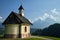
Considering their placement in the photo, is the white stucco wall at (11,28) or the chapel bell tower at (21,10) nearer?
the white stucco wall at (11,28)

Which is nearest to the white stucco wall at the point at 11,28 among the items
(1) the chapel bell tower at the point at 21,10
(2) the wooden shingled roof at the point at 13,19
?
(2) the wooden shingled roof at the point at 13,19

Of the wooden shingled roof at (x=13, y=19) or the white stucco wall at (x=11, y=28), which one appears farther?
the wooden shingled roof at (x=13, y=19)

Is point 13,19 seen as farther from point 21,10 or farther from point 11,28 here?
point 21,10

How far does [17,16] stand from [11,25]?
2857 millimetres

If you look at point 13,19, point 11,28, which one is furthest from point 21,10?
point 11,28

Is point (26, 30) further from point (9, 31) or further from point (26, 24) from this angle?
point (9, 31)

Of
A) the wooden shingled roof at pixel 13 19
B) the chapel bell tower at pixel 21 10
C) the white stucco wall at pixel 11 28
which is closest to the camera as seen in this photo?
the white stucco wall at pixel 11 28

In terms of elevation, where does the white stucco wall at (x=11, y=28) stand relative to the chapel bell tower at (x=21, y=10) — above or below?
below

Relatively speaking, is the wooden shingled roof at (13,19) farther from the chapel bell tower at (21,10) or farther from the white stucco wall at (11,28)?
the chapel bell tower at (21,10)

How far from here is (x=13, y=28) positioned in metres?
37.6

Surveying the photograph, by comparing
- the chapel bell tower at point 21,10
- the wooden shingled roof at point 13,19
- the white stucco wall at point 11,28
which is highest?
the chapel bell tower at point 21,10

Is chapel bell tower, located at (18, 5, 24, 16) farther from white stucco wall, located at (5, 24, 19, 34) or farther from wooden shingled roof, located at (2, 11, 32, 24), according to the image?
white stucco wall, located at (5, 24, 19, 34)

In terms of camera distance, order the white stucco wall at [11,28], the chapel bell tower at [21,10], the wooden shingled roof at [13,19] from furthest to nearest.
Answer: the chapel bell tower at [21,10], the wooden shingled roof at [13,19], the white stucco wall at [11,28]

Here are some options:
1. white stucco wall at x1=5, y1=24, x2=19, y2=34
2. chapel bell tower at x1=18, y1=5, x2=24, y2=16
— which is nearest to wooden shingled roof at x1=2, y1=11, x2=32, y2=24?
white stucco wall at x1=5, y1=24, x2=19, y2=34
